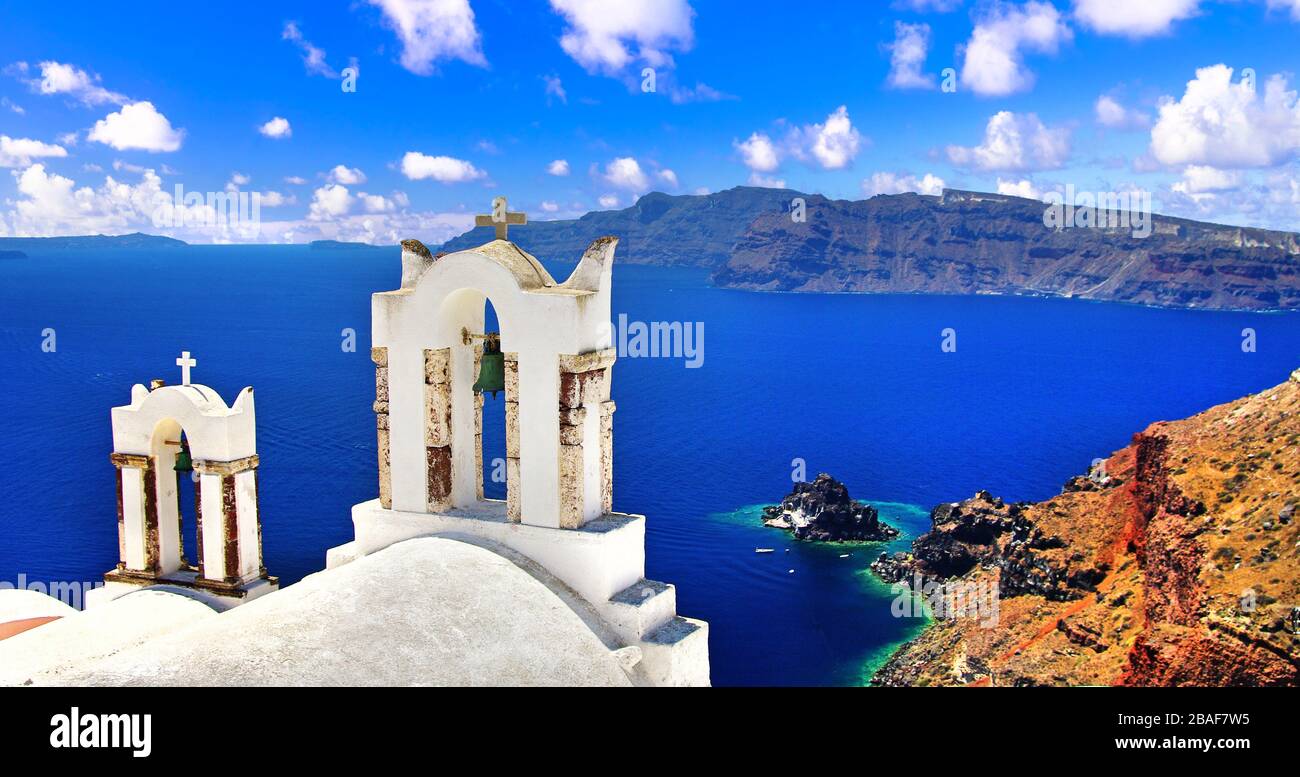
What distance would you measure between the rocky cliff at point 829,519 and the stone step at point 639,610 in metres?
53.7

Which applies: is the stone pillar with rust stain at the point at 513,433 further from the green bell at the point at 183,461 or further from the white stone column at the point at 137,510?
the white stone column at the point at 137,510

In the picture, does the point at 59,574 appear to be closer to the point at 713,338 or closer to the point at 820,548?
the point at 820,548

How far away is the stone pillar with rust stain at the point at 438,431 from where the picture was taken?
1302 cm

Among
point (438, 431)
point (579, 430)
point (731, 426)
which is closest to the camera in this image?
point (579, 430)

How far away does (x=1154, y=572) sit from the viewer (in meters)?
36.7

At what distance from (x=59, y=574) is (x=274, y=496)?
1527cm

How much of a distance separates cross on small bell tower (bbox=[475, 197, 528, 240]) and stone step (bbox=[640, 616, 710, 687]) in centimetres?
528

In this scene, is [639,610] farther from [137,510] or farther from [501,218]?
[137,510]

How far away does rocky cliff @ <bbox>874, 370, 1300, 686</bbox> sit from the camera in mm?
28547

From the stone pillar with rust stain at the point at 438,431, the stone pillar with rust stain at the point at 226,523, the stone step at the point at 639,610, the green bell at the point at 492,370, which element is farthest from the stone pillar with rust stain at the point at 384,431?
the stone step at the point at 639,610

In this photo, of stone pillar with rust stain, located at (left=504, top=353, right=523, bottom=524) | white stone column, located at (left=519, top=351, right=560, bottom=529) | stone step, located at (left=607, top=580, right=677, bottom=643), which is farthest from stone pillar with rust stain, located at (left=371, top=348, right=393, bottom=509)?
stone step, located at (left=607, top=580, right=677, bottom=643)

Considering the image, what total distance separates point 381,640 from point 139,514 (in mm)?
7765

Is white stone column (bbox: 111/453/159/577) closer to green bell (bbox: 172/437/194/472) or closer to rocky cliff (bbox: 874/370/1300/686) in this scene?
green bell (bbox: 172/437/194/472)

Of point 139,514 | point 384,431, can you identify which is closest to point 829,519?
point 139,514
